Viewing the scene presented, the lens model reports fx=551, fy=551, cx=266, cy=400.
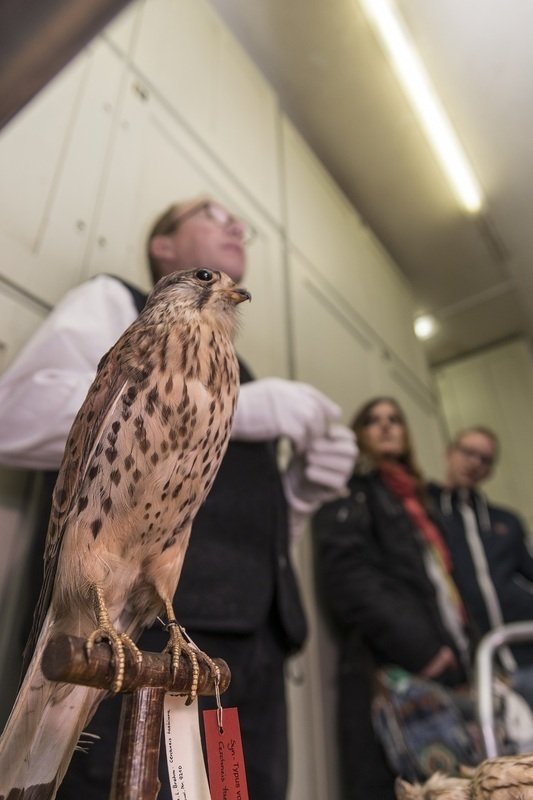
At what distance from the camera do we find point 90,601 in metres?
0.49

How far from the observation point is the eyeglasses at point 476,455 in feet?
7.15

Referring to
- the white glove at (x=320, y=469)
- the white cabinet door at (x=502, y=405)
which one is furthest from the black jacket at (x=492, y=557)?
the white glove at (x=320, y=469)

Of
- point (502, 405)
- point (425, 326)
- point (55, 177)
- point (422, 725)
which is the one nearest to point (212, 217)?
point (55, 177)

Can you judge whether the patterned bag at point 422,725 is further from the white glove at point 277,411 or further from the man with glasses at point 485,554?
the white glove at point 277,411

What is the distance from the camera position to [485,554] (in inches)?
68.0

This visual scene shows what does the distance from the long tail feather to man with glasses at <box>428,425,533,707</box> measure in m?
1.08

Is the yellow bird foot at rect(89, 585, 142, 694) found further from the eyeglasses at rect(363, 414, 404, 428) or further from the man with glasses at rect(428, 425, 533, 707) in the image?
the eyeglasses at rect(363, 414, 404, 428)

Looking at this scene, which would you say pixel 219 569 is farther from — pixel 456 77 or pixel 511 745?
pixel 456 77

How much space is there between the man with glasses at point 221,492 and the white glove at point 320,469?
108mm

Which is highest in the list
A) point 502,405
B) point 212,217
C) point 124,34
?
point 124,34

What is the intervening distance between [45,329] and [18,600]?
360 millimetres

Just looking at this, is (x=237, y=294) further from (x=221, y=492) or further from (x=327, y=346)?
(x=327, y=346)

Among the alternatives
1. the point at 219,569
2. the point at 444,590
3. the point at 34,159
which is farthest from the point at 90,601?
the point at 444,590

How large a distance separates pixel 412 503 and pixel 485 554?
0.31m
